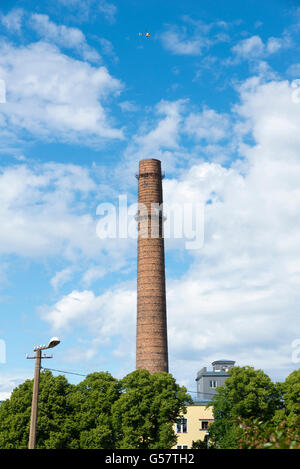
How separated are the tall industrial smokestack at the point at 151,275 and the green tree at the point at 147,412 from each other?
43.4ft

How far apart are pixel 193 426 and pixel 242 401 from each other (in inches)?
772

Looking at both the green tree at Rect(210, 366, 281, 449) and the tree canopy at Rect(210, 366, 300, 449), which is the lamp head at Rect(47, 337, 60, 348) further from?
the green tree at Rect(210, 366, 281, 449)

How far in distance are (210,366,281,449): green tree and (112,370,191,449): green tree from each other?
3985 mm

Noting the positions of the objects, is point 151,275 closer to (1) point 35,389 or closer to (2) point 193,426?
(2) point 193,426

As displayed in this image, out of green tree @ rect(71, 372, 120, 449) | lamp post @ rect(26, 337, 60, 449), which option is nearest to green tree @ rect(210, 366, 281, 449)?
green tree @ rect(71, 372, 120, 449)

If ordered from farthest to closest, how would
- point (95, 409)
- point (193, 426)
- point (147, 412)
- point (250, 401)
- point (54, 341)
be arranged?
point (193, 426), point (95, 409), point (147, 412), point (250, 401), point (54, 341)

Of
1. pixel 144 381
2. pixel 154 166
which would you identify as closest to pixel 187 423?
pixel 144 381

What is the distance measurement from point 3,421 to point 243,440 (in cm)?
3964

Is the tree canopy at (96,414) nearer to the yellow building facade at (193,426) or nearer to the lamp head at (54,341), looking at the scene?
the yellow building facade at (193,426)

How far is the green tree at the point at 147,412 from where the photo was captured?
48.0 m

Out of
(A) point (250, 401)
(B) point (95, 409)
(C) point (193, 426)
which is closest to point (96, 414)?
(B) point (95, 409)

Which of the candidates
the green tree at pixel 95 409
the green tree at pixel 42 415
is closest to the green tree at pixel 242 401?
the green tree at pixel 95 409

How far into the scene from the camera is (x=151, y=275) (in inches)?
2702
